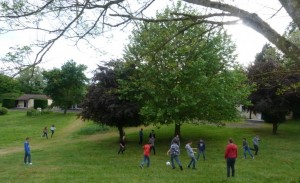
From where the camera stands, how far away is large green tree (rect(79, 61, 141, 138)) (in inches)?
1358

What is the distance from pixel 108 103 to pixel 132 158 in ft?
28.7

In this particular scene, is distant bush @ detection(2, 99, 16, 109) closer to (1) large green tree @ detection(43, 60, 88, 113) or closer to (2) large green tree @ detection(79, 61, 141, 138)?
(1) large green tree @ detection(43, 60, 88, 113)

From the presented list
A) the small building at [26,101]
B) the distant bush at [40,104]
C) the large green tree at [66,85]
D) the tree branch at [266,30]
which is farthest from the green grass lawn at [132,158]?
the small building at [26,101]

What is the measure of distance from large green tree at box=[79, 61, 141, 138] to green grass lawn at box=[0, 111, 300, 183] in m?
2.48

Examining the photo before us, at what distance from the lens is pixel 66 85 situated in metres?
65.3

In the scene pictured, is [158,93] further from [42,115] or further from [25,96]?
[25,96]

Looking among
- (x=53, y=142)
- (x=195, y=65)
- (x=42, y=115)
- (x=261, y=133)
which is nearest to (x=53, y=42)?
(x=195, y=65)

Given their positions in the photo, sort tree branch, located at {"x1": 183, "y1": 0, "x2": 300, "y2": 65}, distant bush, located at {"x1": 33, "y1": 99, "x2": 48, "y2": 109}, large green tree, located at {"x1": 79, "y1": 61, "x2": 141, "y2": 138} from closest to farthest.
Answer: tree branch, located at {"x1": 183, "y1": 0, "x2": 300, "y2": 65}, large green tree, located at {"x1": 79, "y1": 61, "x2": 141, "y2": 138}, distant bush, located at {"x1": 33, "y1": 99, "x2": 48, "y2": 109}

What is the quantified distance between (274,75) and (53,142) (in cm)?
3398

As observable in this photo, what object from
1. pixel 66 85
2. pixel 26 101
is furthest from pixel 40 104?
pixel 66 85

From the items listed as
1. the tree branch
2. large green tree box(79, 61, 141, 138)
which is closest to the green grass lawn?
large green tree box(79, 61, 141, 138)

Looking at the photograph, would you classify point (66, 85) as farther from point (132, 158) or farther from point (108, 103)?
point (132, 158)

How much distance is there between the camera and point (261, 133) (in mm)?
42469

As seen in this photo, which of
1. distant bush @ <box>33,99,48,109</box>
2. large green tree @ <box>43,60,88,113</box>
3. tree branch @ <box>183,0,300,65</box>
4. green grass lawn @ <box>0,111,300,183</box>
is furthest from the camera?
distant bush @ <box>33,99,48,109</box>
